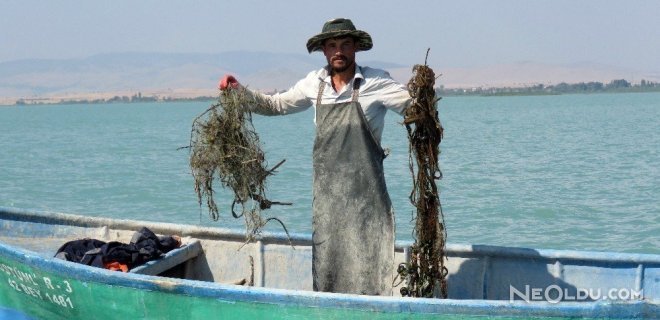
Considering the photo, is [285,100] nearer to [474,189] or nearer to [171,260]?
[171,260]

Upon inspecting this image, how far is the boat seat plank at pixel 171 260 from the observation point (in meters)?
6.67

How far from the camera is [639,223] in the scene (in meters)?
16.1

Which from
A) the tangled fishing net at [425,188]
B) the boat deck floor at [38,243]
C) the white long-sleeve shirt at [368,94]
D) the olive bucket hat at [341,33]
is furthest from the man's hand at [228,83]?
the boat deck floor at [38,243]

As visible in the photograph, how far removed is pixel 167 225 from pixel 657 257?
157 inches

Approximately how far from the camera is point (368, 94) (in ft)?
17.7

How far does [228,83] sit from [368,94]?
0.99 metres

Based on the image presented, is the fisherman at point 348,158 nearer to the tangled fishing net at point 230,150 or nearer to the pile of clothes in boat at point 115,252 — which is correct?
the tangled fishing net at point 230,150

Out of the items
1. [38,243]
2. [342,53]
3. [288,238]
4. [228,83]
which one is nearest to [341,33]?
[342,53]

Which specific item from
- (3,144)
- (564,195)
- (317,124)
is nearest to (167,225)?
(317,124)

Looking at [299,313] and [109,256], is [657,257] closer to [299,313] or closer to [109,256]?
[299,313]

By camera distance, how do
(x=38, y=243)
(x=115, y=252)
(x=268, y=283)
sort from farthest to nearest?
(x=38, y=243)
(x=268, y=283)
(x=115, y=252)

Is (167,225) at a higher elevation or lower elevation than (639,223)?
higher

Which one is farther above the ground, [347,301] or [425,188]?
[425,188]

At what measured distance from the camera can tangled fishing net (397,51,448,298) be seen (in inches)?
202
